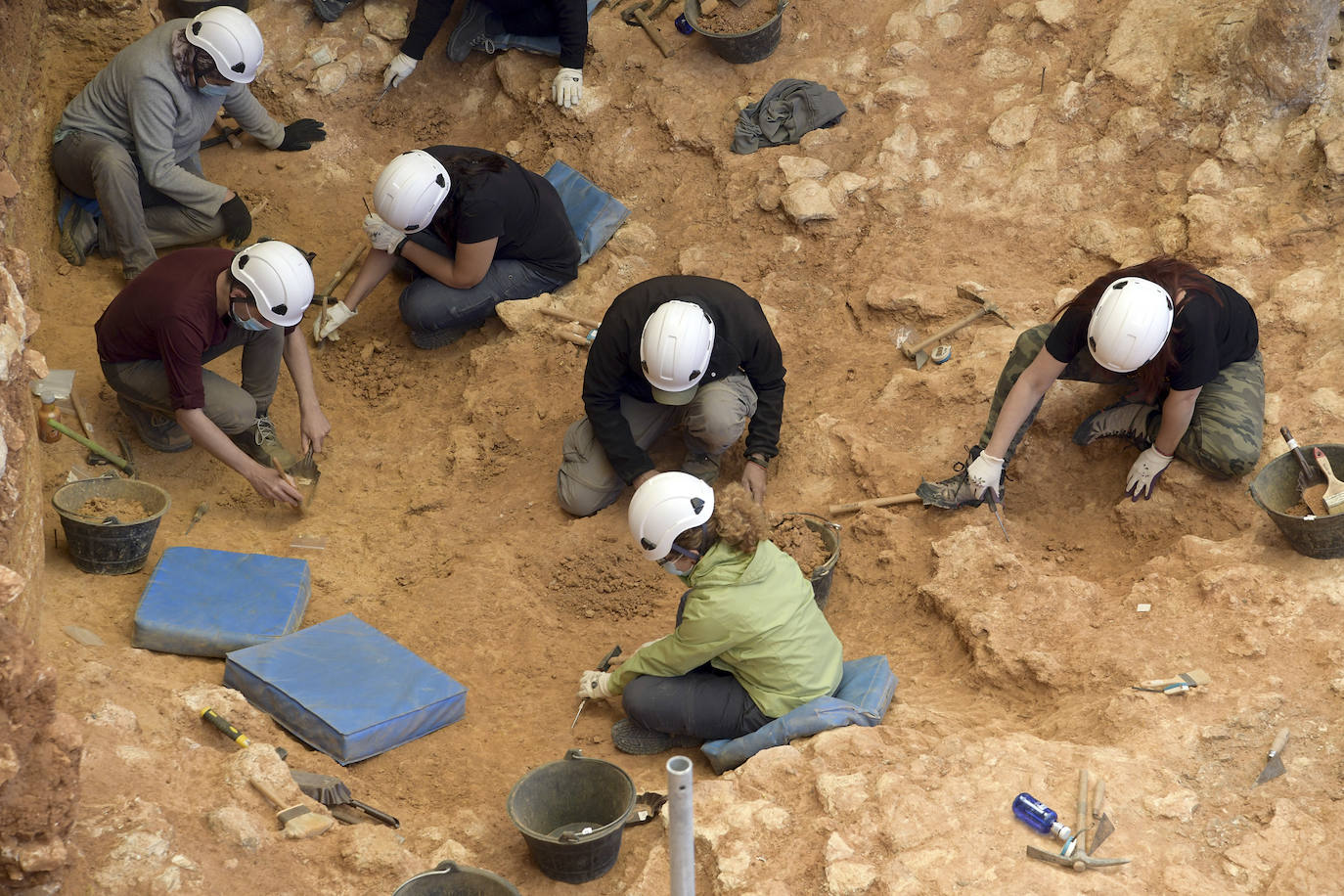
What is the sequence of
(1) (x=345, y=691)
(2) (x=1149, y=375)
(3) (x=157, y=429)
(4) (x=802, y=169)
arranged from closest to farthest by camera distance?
(1) (x=345, y=691), (2) (x=1149, y=375), (3) (x=157, y=429), (4) (x=802, y=169)

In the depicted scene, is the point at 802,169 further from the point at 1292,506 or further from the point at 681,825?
→ the point at 681,825

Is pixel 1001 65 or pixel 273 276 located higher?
pixel 1001 65

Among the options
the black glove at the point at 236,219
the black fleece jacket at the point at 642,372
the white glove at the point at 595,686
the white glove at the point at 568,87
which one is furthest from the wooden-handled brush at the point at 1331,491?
the black glove at the point at 236,219

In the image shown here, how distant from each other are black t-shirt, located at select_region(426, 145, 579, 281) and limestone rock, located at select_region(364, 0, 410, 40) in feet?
6.72

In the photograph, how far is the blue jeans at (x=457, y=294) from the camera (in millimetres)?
6059

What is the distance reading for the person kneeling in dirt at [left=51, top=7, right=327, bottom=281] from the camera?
586 cm

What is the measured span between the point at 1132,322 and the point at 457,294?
341cm

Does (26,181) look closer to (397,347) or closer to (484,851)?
(397,347)

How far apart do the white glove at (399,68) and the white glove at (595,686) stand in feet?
15.0

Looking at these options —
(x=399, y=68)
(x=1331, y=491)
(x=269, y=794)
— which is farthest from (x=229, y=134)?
(x=1331, y=491)

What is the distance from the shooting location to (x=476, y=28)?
23.7 ft

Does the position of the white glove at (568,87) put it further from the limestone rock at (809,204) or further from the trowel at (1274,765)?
the trowel at (1274,765)

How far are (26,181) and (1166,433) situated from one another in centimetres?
559

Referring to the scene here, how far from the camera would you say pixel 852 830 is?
326 centimetres
